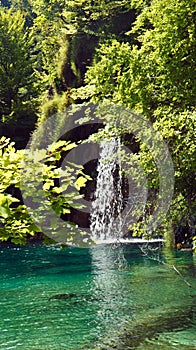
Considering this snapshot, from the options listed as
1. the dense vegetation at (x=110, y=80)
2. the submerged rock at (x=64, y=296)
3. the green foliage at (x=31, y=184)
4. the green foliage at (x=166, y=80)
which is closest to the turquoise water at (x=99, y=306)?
the submerged rock at (x=64, y=296)

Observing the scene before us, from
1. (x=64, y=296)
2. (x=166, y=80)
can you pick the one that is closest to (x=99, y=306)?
(x=64, y=296)

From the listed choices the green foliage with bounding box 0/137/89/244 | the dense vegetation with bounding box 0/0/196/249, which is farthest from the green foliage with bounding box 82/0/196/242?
the green foliage with bounding box 0/137/89/244

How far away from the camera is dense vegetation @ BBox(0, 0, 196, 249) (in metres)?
3.82

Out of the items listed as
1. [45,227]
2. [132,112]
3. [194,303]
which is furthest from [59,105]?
[45,227]

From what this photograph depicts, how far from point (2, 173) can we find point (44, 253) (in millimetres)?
15321

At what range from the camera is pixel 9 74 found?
2839 cm

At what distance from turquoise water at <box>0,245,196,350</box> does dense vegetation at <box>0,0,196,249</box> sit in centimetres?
135

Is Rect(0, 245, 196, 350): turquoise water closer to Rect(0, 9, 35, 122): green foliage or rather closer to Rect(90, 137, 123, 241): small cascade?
Rect(90, 137, 123, 241): small cascade

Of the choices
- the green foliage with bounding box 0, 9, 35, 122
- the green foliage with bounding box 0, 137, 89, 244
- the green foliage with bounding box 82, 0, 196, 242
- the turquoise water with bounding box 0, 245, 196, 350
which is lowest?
the turquoise water with bounding box 0, 245, 196, 350

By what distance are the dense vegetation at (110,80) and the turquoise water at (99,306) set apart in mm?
1354

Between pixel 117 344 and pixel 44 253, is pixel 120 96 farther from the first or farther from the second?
pixel 44 253

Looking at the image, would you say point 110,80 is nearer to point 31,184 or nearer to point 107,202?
point 31,184

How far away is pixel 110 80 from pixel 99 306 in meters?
5.83

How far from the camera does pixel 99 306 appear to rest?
336 inches
